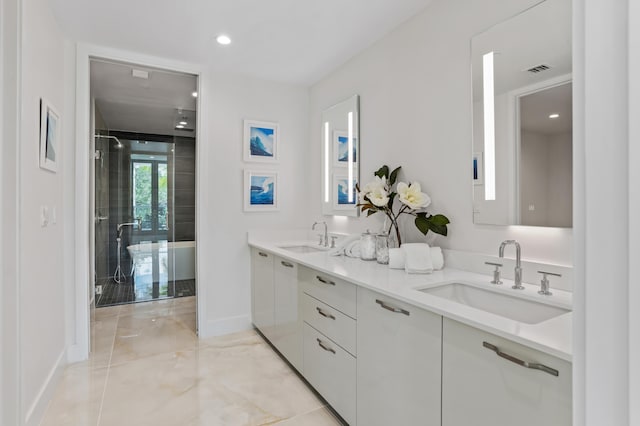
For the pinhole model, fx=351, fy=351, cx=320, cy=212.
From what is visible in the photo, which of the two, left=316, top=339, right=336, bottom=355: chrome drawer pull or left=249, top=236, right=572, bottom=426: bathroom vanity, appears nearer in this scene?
left=249, top=236, right=572, bottom=426: bathroom vanity

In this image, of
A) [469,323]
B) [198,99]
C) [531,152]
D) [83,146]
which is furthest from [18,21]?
[531,152]

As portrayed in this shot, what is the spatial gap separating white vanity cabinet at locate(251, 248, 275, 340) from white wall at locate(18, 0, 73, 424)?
146cm

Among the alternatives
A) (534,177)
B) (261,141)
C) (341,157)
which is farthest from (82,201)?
(534,177)

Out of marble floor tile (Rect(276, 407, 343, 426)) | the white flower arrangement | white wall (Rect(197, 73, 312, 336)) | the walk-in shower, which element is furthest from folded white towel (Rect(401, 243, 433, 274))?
the walk-in shower

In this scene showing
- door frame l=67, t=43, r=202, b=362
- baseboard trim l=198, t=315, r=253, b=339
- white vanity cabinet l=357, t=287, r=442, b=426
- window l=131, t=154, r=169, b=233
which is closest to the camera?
white vanity cabinet l=357, t=287, r=442, b=426

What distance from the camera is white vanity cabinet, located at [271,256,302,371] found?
2.42 metres

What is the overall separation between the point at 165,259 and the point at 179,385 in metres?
2.59

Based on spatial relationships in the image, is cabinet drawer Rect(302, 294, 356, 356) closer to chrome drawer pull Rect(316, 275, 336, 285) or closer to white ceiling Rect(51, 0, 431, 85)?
chrome drawer pull Rect(316, 275, 336, 285)

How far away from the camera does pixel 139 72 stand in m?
3.23

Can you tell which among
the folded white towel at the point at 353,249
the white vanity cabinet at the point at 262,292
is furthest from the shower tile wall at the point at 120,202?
the folded white towel at the point at 353,249

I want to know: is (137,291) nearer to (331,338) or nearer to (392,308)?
(331,338)

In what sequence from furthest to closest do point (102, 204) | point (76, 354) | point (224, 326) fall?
point (102, 204), point (224, 326), point (76, 354)

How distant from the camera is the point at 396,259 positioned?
2.00m

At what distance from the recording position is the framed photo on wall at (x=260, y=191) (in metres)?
3.33
